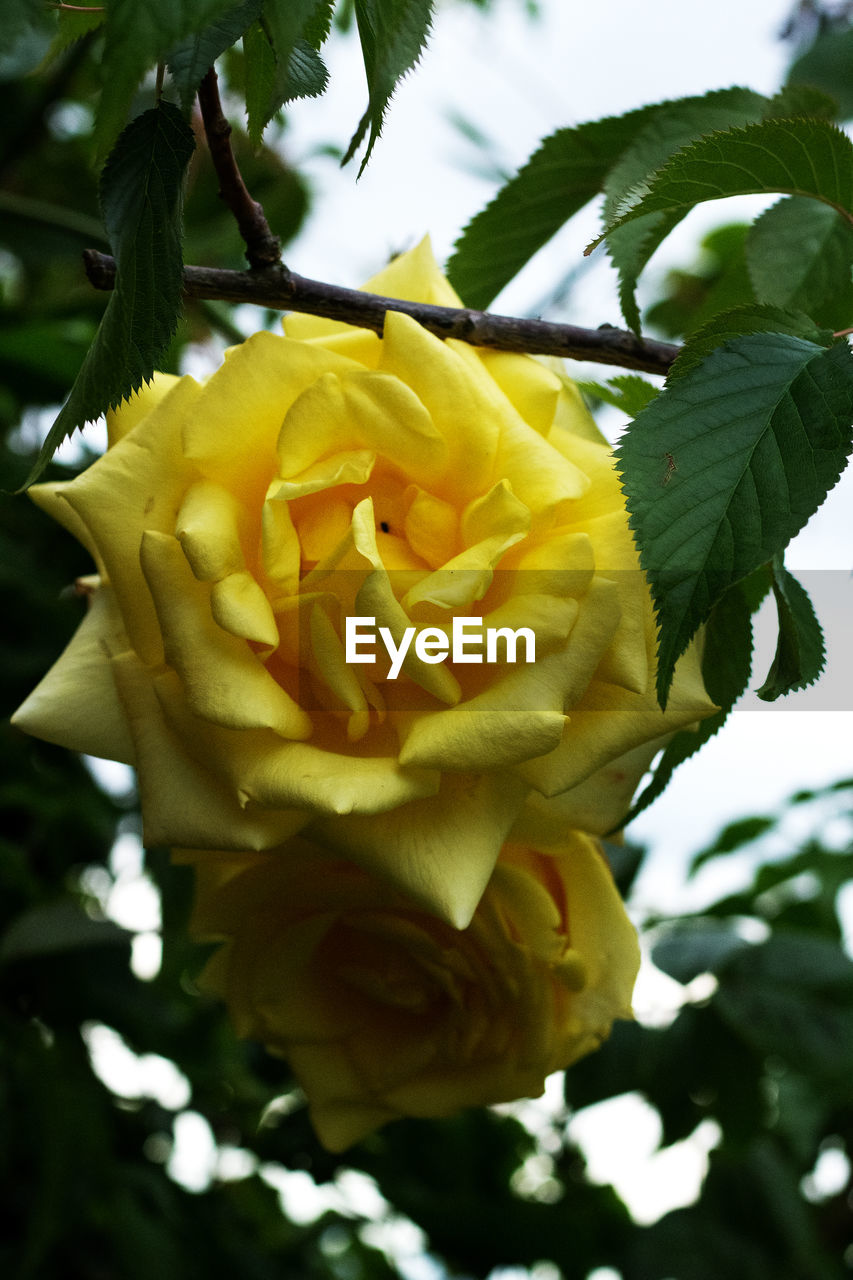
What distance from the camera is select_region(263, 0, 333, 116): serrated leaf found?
27 centimetres

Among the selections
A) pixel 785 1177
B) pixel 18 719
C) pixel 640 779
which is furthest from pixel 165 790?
pixel 785 1177

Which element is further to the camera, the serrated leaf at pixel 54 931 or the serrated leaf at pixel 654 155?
the serrated leaf at pixel 54 931

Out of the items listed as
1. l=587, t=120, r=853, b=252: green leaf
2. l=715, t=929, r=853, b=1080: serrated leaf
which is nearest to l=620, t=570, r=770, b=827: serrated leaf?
l=587, t=120, r=853, b=252: green leaf

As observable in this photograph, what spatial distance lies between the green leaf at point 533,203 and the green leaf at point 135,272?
21 cm

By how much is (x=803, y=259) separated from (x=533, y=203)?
0.13 metres

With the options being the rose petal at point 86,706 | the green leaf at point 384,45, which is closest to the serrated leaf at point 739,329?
the green leaf at point 384,45

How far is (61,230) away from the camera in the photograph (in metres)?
0.73

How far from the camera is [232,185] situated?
0.37 m

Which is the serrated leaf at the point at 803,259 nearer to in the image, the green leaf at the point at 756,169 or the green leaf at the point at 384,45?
the green leaf at the point at 756,169

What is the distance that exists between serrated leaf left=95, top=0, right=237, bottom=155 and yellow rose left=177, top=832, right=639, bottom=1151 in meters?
0.25

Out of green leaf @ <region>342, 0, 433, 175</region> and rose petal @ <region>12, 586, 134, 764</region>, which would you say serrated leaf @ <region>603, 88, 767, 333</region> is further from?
rose petal @ <region>12, 586, 134, 764</region>

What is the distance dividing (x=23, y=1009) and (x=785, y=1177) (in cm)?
59

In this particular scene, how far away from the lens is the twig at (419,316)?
38cm

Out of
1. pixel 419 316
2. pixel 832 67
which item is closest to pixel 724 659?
pixel 419 316
